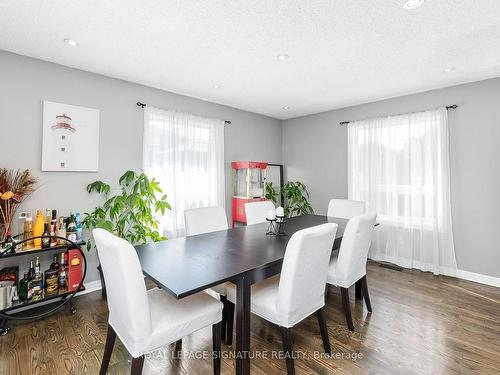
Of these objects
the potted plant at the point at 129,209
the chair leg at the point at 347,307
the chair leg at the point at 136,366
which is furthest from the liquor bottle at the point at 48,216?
the chair leg at the point at 347,307

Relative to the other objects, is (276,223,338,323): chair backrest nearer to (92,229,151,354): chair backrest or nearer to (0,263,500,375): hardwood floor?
(0,263,500,375): hardwood floor

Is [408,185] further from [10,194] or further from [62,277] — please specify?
[10,194]

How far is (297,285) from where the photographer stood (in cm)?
157

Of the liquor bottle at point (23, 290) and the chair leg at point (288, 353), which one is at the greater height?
the liquor bottle at point (23, 290)

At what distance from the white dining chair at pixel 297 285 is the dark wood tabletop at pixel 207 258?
190 millimetres

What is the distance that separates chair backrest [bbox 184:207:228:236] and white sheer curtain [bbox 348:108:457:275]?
8.09 feet

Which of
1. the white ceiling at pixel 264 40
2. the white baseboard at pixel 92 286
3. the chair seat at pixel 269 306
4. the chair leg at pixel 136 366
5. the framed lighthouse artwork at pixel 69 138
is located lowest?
the white baseboard at pixel 92 286

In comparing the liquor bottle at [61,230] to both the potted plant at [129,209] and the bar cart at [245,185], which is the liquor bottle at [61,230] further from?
the bar cart at [245,185]

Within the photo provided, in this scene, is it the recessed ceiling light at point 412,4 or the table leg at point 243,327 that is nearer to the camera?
the table leg at point 243,327

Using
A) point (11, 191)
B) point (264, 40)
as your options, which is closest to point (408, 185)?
point (264, 40)

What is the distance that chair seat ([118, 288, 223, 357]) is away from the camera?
4.53ft

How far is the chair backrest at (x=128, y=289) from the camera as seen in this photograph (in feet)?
4.14

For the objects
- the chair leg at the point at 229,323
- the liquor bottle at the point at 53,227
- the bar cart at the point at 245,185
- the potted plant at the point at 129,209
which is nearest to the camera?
the chair leg at the point at 229,323

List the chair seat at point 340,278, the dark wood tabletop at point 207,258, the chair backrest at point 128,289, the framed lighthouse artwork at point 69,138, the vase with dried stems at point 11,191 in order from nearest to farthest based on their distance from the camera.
Answer: the chair backrest at point 128,289, the dark wood tabletop at point 207,258, the chair seat at point 340,278, the vase with dried stems at point 11,191, the framed lighthouse artwork at point 69,138
